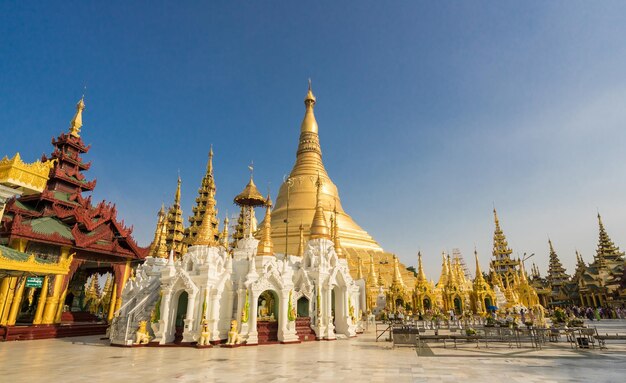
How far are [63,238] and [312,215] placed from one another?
28.5m

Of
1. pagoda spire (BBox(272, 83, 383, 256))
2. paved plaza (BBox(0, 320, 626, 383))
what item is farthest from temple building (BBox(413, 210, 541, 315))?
paved plaza (BBox(0, 320, 626, 383))

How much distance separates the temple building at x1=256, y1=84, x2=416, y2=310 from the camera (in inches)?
1683

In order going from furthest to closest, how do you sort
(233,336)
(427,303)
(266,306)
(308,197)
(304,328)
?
(308,197)
(427,303)
(266,306)
(304,328)
(233,336)

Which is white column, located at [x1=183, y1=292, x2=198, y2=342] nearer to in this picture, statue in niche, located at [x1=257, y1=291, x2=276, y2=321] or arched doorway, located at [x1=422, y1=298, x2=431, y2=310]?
statue in niche, located at [x1=257, y1=291, x2=276, y2=321]

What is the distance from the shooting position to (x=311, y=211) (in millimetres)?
46438

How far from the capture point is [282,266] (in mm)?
18656

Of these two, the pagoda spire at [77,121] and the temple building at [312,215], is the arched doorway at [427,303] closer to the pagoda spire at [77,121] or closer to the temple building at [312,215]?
the temple building at [312,215]

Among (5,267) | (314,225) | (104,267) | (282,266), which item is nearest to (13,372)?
(5,267)

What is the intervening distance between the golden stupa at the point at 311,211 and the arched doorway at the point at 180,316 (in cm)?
2290

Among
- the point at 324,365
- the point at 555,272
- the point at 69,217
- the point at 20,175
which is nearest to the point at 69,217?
the point at 69,217

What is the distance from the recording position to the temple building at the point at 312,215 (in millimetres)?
42750

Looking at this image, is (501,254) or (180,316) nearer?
(180,316)

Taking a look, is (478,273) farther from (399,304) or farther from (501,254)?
(501,254)

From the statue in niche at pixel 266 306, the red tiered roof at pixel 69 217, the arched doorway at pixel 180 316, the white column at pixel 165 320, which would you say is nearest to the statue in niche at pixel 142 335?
the white column at pixel 165 320
